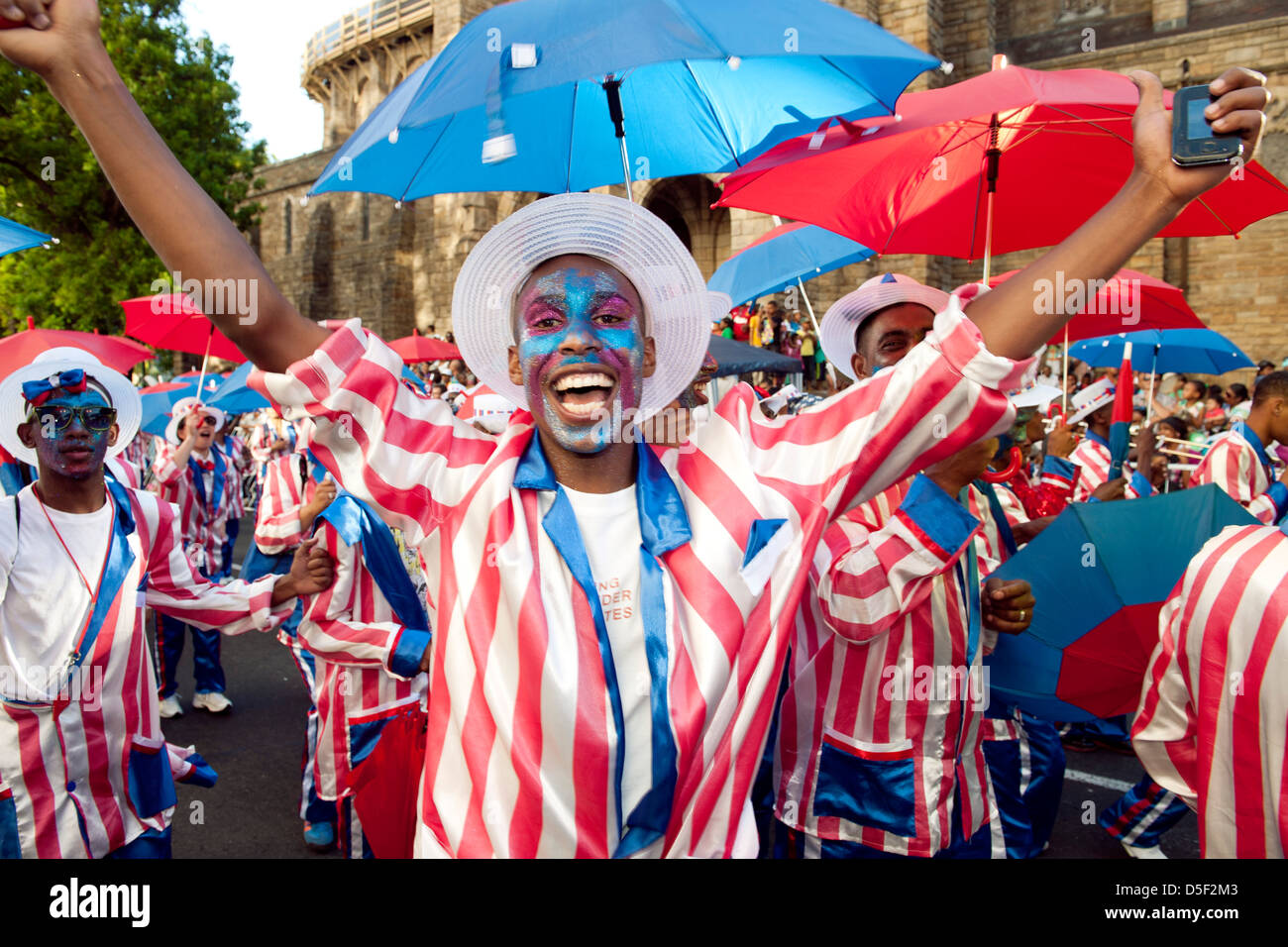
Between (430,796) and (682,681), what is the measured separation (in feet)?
1.60

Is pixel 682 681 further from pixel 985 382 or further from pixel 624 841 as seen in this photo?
pixel 985 382

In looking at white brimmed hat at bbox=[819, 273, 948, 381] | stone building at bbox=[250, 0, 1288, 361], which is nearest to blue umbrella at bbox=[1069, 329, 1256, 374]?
white brimmed hat at bbox=[819, 273, 948, 381]

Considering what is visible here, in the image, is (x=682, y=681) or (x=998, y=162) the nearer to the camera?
(x=682, y=681)

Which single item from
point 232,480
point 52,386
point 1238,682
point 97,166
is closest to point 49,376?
point 52,386

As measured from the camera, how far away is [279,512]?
463 cm

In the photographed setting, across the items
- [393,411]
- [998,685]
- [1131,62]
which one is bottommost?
[998,685]

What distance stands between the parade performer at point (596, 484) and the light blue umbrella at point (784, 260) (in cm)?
492

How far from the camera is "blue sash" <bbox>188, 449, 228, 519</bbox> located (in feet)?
25.5

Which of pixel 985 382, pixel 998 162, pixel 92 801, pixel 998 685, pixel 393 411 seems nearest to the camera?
pixel 985 382

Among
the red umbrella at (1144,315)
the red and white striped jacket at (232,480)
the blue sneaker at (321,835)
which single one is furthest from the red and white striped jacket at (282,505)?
the red umbrella at (1144,315)

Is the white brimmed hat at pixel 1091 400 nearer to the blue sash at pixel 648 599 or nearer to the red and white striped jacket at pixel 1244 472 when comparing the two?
the red and white striped jacket at pixel 1244 472

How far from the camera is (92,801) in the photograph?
2797 millimetres

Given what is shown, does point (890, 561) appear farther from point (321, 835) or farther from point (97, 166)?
point (97, 166)
